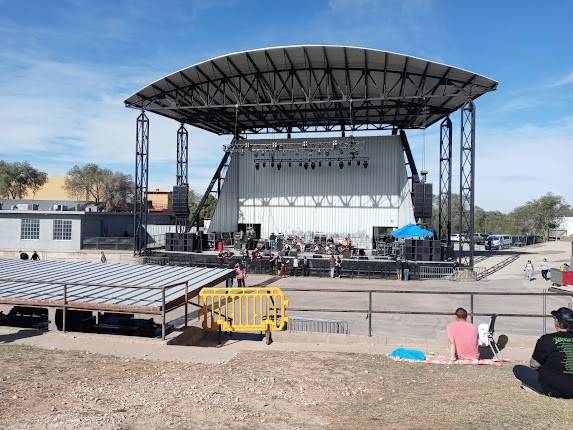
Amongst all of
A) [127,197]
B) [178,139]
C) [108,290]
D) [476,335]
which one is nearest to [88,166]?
[127,197]

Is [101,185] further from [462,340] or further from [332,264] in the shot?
[462,340]

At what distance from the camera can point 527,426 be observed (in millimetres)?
4152

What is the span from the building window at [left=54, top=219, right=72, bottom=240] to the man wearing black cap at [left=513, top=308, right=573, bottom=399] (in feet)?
115

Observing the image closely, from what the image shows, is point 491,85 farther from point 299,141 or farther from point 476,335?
point 476,335

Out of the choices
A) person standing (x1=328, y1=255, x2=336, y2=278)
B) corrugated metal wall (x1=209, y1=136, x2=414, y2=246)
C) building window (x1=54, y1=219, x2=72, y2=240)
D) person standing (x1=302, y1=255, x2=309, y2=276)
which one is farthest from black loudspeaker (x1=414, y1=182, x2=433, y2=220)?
building window (x1=54, y1=219, x2=72, y2=240)

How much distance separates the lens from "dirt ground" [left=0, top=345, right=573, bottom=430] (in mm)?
4520

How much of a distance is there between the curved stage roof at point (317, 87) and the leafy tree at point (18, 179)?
44064 mm

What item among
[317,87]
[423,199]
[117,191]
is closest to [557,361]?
[423,199]

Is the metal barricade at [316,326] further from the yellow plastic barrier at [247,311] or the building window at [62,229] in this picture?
the building window at [62,229]

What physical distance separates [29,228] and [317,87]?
23064 mm

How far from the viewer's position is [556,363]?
4832mm

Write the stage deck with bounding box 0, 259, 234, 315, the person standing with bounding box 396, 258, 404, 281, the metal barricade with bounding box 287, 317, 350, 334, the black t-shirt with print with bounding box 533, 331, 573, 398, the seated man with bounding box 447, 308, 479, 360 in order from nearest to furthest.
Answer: the black t-shirt with print with bounding box 533, 331, 573, 398 < the seated man with bounding box 447, 308, 479, 360 < the stage deck with bounding box 0, 259, 234, 315 < the metal barricade with bounding box 287, 317, 350, 334 < the person standing with bounding box 396, 258, 404, 281

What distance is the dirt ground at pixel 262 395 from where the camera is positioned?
4520mm

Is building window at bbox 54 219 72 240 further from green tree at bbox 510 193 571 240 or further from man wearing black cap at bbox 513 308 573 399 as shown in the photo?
green tree at bbox 510 193 571 240
